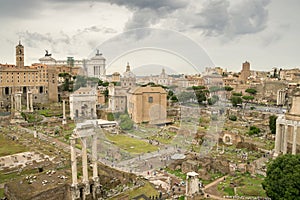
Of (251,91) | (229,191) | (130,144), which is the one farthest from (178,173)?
(251,91)

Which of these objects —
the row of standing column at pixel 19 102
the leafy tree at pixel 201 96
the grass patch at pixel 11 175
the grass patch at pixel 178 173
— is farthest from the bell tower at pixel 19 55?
the grass patch at pixel 178 173

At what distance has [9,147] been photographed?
2595 centimetres

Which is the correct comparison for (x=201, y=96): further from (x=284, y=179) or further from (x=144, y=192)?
(x=284, y=179)

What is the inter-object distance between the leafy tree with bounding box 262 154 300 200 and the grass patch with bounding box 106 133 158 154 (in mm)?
12310

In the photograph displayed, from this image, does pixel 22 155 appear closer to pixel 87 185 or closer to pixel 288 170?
pixel 87 185

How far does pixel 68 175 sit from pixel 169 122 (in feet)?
62.5

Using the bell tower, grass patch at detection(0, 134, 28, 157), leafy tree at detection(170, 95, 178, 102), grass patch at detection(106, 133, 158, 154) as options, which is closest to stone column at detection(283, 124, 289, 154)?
grass patch at detection(106, 133, 158, 154)

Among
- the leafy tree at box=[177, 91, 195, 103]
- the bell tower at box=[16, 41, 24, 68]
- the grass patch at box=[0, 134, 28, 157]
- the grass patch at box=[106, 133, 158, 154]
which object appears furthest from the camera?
the bell tower at box=[16, 41, 24, 68]

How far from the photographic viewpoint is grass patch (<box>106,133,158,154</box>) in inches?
968

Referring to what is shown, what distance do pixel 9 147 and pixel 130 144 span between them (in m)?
11.7

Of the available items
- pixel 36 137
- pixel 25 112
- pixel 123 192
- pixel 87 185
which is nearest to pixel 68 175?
pixel 87 185

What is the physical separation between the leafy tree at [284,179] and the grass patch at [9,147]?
69.8ft

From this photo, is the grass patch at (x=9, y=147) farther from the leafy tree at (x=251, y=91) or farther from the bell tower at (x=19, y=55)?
the leafy tree at (x=251, y=91)

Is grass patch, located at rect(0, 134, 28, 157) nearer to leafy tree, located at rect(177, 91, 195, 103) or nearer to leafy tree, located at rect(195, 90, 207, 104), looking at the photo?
leafy tree, located at rect(177, 91, 195, 103)
